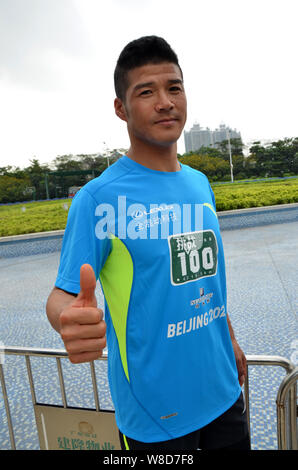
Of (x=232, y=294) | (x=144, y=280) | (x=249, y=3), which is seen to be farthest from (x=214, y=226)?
(x=249, y=3)

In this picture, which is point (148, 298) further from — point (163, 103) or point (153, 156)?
point (163, 103)

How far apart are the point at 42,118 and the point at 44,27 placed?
545cm

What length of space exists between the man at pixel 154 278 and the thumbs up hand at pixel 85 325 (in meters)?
0.14

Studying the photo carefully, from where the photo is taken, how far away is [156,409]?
0.83 meters

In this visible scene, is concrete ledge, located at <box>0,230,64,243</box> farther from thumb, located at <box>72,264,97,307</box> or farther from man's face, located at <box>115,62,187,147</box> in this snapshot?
thumb, located at <box>72,264,97,307</box>

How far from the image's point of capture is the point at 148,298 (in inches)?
32.3

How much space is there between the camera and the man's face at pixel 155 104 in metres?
0.88

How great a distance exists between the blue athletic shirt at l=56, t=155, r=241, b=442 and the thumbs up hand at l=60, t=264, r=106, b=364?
0.54ft

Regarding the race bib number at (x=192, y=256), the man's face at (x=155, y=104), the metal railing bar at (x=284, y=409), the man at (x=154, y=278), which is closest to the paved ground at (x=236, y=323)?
the metal railing bar at (x=284, y=409)

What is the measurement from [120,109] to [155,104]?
138 mm

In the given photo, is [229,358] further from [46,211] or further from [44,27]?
[46,211]

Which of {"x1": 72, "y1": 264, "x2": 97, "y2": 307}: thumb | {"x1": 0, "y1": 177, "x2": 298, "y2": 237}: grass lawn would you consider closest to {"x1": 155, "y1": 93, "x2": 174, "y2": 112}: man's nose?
{"x1": 72, "y1": 264, "x2": 97, "y2": 307}: thumb

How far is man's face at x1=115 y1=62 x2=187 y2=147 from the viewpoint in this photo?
0.88 metres
